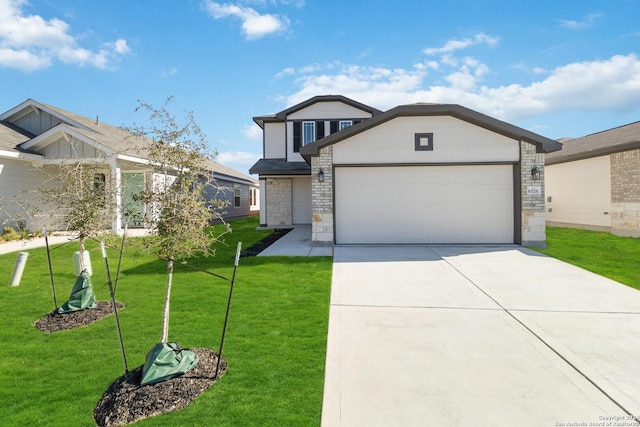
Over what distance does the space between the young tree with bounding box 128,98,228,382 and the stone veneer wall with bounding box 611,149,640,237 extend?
15497 millimetres

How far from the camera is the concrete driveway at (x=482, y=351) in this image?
2.81 m

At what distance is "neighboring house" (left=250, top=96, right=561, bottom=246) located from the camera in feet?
33.7

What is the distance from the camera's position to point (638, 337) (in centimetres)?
417

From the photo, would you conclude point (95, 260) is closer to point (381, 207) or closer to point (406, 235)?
point (381, 207)

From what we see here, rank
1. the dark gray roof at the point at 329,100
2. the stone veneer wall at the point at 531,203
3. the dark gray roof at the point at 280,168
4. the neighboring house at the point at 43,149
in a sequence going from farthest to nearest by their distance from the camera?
the dark gray roof at the point at 329,100, the dark gray roof at the point at 280,168, the neighboring house at the point at 43,149, the stone veneer wall at the point at 531,203

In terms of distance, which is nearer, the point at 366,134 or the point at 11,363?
the point at 11,363

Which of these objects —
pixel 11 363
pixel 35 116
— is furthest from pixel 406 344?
pixel 35 116

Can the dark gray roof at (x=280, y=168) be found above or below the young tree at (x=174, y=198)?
above

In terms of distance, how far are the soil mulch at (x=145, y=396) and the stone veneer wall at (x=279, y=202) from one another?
13849 mm

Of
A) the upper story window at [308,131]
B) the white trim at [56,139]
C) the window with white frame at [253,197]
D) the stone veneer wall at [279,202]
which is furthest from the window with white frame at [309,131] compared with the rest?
the window with white frame at [253,197]

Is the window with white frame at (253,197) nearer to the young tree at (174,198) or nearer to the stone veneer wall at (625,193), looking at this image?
the stone veneer wall at (625,193)

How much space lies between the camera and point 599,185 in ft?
45.7

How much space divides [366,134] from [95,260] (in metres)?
8.88

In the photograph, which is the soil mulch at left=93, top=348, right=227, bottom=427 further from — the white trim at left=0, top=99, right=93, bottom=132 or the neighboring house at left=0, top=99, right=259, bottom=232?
the white trim at left=0, top=99, right=93, bottom=132
